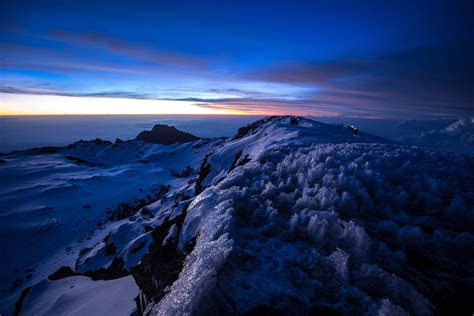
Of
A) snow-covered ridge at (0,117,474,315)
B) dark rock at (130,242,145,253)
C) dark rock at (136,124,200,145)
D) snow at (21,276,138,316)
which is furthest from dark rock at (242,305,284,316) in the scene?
dark rock at (136,124,200,145)

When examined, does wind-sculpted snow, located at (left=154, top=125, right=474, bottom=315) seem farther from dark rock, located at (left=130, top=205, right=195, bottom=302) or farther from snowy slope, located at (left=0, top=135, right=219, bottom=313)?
snowy slope, located at (left=0, top=135, right=219, bottom=313)

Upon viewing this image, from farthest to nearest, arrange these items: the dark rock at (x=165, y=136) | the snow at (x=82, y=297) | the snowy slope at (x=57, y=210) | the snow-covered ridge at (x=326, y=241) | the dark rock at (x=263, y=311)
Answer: the dark rock at (x=165, y=136) < the snowy slope at (x=57, y=210) < the snow at (x=82, y=297) < the snow-covered ridge at (x=326, y=241) < the dark rock at (x=263, y=311)

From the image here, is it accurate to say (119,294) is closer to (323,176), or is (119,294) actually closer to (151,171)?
(323,176)

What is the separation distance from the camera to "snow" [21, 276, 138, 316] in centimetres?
779

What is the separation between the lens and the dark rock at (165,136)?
5379 inches

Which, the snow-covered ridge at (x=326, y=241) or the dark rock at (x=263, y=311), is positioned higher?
the snow-covered ridge at (x=326, y=241)

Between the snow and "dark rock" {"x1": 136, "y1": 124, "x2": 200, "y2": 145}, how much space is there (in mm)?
125435

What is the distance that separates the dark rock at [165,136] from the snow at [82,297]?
412ft

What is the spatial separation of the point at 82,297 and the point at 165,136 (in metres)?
136

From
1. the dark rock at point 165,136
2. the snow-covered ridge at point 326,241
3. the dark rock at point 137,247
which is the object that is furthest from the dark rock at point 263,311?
the dark rock at point 165,136

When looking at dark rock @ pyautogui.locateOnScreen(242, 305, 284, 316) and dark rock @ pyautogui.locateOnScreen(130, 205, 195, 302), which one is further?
dark rock @ pyautogui.locateOnScreen(130, 205, 195, 302)

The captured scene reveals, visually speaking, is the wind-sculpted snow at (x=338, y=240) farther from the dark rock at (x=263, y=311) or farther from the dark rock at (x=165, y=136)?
the dark rock at (x=165, y=136)

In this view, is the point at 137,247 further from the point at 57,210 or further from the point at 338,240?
the point at 57,210

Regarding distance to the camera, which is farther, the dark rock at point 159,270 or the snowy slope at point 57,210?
the snowy slope at point 57,210
